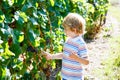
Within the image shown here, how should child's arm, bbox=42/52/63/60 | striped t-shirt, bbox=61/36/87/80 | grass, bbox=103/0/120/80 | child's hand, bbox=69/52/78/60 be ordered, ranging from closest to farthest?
child's hand, bbox=69/52/78/60
striped t-shirt, bbox=61/36/87/80
child's arm, bbox=42/52/63/60
grass, bbox=103/0/120/80

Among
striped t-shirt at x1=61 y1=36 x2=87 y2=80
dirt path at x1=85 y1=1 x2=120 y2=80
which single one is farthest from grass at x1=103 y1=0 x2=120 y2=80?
striped t-shirt at x1=61 y1=36 x2=87 y2=80

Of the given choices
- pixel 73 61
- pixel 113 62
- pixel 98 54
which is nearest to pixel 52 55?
pixel 73 61

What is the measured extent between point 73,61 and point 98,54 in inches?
178

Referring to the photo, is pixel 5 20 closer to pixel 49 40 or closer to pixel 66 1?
pixel 49 40

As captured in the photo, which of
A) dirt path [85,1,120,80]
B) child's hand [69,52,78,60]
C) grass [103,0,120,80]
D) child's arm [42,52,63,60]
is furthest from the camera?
dirt path [85,1,120,80]

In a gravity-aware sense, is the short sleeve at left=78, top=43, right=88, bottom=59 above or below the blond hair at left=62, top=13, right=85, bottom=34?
below

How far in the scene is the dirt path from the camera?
286 inches

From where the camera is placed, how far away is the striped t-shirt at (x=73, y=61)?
4.30m

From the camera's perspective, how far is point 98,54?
888cm

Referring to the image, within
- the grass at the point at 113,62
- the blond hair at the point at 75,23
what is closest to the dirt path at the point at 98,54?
the grass at the point at 113,62

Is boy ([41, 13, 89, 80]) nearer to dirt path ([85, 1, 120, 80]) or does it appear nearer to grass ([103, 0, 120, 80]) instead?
dirt path ([85, 1, 120, 80])

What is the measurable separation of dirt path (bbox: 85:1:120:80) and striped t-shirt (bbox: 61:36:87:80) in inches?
95.7

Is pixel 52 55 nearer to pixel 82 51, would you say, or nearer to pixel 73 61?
pixel 73 61

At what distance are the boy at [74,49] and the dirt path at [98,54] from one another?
2444mm
